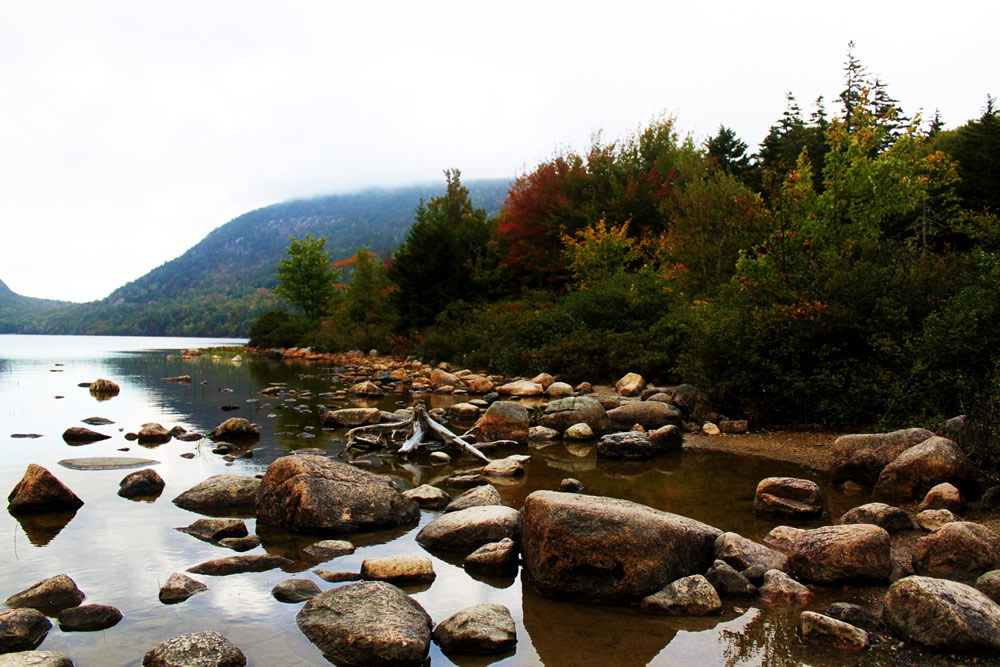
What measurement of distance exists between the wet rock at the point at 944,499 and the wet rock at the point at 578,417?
6.47 m

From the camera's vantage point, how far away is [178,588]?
15.7ft

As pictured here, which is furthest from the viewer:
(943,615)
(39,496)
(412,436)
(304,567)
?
(412,436)

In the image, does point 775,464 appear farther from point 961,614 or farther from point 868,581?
point 961,614

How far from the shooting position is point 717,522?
22.2ft

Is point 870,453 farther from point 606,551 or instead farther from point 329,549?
point 329,549

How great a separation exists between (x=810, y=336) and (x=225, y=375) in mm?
25004

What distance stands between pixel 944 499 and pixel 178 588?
7407 millimetres

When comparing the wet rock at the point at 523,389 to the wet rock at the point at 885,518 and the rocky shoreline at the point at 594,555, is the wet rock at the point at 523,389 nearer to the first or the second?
the rocky shoreline at the point at 594,555

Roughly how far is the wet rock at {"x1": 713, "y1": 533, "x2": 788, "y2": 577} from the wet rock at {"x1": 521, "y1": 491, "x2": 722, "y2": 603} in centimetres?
17

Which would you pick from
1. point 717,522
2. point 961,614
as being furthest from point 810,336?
point 961,614

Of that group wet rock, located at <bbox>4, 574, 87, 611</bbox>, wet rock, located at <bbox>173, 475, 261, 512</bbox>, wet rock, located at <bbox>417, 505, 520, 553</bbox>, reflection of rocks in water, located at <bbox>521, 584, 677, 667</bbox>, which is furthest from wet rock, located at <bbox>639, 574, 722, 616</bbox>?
wet rock, located at <bbox>173, 475, 261, 512</bbox>

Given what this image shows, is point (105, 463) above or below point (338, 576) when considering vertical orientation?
below

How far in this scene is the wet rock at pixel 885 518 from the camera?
611 centimetres

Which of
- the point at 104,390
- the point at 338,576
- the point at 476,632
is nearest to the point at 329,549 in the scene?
the point at 338,576
